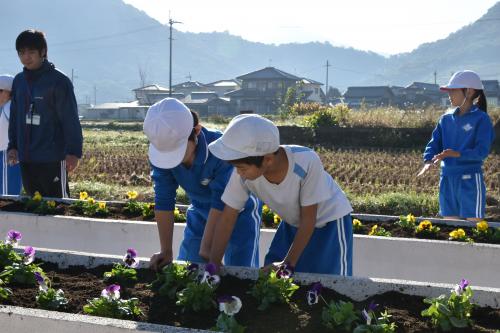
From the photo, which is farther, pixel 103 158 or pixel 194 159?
pixel 103 158

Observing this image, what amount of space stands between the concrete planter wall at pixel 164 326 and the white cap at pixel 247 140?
29.6 inches

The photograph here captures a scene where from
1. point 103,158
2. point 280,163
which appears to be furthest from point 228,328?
point 103,158

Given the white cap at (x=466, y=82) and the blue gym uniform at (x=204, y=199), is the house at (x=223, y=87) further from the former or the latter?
the blue gym uniform at (x=204, y=199)

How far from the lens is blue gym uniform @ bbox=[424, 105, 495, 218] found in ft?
16.9

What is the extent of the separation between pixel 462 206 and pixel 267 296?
2922mm

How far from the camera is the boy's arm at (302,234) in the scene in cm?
314

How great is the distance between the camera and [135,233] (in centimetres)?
530

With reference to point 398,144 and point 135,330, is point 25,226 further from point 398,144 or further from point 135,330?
point 398,144

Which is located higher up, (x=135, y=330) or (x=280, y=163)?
(x=280, y=163)

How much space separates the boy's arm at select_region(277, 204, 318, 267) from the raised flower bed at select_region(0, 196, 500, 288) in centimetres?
166

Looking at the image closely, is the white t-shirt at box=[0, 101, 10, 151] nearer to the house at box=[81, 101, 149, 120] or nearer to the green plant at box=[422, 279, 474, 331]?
the green plant at box=[422, 279, 474, 331]

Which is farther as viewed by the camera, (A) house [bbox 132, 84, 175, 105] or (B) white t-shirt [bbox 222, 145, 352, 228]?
(A) house [bbox 132, 84, 175, 105]

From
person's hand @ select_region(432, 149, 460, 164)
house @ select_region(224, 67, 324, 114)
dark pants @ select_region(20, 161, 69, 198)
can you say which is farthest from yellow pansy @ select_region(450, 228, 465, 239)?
house @ select_region(224, 67, 324, 114)

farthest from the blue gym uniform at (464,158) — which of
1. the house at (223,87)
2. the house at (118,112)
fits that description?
the house at (223,87)
